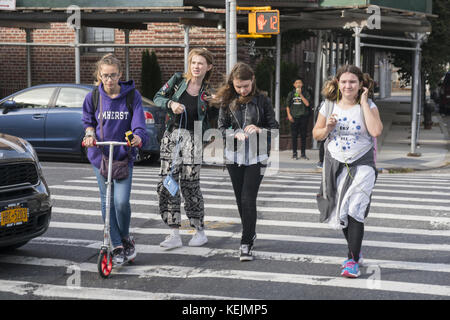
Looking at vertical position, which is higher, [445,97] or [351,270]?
[445,97]

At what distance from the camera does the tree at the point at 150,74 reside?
21.5 metres

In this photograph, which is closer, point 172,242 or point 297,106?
point 172,242

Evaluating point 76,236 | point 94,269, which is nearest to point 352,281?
point 94,269

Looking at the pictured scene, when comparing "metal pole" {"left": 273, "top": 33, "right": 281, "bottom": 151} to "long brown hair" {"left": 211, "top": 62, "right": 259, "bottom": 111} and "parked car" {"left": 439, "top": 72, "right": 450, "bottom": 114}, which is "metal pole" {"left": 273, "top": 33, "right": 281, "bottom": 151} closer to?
"long brown hair" {"left": 211, "top": 62, "right": 259, "bottom": 111}

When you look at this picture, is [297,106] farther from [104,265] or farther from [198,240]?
[104,265]

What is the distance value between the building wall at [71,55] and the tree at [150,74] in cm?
43

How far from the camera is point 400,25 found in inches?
737

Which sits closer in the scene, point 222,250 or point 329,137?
point 329,137

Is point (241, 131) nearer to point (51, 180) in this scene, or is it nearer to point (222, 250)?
point (222, 250)

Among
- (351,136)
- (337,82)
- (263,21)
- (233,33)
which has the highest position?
(263,21)

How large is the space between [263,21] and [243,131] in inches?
340

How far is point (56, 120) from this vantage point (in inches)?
577

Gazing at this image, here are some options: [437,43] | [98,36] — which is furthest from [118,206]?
[437,43]

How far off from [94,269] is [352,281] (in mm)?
2258
